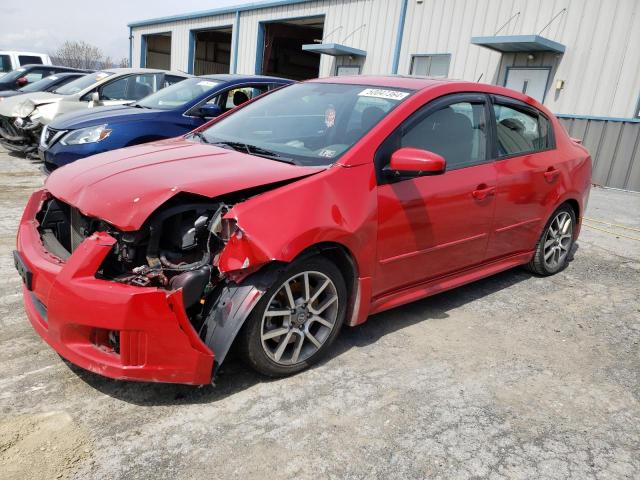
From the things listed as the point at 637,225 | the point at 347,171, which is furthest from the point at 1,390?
the point at 637,225

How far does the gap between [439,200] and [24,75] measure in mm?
13603

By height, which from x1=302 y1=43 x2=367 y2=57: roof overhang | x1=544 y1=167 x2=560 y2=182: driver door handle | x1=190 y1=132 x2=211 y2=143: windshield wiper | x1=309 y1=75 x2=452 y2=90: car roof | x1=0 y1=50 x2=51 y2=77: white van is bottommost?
x1=0 y1=50 x2=51 y2=77: white van

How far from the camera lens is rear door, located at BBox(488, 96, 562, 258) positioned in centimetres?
396

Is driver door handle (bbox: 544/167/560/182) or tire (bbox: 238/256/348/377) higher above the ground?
driver door handle (bbox: 544/167/560/182)

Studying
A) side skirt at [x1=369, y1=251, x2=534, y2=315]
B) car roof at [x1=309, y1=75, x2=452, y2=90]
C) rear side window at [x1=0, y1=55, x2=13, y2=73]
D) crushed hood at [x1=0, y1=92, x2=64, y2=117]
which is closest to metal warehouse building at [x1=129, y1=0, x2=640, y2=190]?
side skirt at [x1=369, y1=251, x2=534, y2=315]

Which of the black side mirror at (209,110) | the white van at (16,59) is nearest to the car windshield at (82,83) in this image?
the black side mirror at (209,110)

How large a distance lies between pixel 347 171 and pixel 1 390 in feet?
6.81

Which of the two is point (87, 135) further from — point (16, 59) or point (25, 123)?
point (16, 59)

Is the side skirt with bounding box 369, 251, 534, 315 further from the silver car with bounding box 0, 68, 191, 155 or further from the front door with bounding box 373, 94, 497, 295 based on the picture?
the silver car with bounding box 0, 68, 191, 155

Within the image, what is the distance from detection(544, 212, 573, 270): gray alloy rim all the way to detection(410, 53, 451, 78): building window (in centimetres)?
935

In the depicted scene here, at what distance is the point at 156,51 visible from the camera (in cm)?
3117

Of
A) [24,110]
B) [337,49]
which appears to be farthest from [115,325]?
[337,49]

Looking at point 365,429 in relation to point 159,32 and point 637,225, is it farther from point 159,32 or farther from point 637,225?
point 159,32

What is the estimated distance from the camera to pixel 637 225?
765cm
